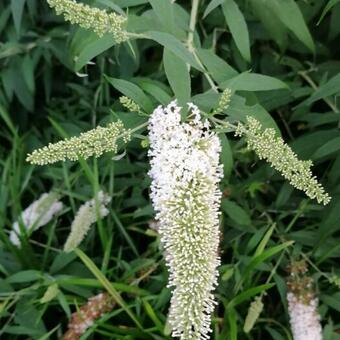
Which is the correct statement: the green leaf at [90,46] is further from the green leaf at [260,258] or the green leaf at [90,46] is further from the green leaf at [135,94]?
the green leaf at [260,258]

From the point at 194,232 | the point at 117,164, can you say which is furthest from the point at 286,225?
the point at 194,232

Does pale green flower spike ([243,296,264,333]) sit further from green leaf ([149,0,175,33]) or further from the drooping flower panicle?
green leaf ([149,0,175,33])

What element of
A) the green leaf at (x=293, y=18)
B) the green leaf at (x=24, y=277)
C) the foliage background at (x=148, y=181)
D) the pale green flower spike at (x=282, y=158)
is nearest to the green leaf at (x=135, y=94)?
the foliage background at (x=148, y=181)

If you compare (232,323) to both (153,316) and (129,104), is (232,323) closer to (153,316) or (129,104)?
(153,316)

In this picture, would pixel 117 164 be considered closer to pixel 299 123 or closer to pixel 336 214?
pixel 299 123

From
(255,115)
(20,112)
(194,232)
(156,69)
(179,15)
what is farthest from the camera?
(20,112)
